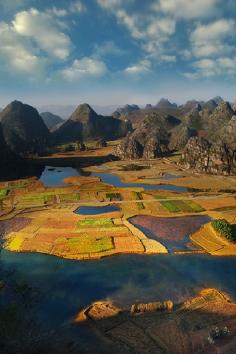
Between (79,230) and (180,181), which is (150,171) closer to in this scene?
(180,181)

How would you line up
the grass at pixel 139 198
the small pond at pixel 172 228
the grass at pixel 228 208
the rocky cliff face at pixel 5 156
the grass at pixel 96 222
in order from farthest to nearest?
the rocky cliff face at pixel 5 156 < the grass at pixel 139 198 < the grass at pixel 228 208 < the grass at pixel 96 222 < the small pond at pixel 172 228

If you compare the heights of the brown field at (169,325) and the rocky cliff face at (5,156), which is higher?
the rocky cliff face at (5,156)

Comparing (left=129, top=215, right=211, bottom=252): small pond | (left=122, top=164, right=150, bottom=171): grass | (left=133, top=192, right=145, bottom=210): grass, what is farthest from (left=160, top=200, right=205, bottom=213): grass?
(left=122, top=164, right=150, bottom=171): grass

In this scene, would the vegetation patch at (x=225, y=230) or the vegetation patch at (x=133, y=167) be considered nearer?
the vegetation patch at (x=225, y=230)

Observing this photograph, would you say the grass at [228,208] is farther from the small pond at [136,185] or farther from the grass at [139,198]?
the small pond at [136,185]

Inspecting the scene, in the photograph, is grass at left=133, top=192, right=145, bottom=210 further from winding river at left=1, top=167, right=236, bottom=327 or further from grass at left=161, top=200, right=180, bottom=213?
winding river at left=1, top=167, right=236, bottom=327

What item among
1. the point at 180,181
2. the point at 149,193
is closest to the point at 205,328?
the point at 149,193

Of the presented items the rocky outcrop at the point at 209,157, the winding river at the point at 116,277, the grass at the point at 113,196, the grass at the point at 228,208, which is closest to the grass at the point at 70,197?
the grass at the point at 113,196
